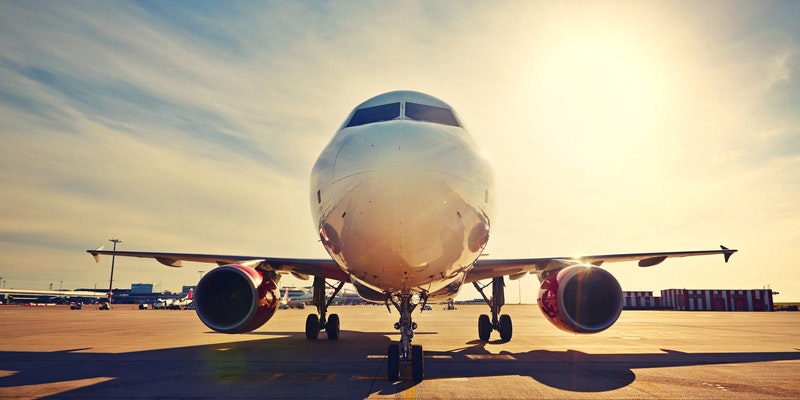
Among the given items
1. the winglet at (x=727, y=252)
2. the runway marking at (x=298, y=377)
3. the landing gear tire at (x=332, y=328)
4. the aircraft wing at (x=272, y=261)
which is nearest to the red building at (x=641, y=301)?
the winglet at (x=727, y=252)

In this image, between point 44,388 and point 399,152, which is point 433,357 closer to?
point 399,152

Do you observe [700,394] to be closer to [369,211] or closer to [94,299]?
[369,211]

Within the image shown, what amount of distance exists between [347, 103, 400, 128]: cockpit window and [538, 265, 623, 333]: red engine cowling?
4.82m

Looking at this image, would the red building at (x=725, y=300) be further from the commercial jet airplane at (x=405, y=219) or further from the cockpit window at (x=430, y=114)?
the cockpit window at (x=430, y=114)

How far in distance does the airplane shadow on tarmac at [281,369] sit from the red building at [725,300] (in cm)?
6046

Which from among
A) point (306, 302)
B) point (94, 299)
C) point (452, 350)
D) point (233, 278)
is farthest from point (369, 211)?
point (94, 299)

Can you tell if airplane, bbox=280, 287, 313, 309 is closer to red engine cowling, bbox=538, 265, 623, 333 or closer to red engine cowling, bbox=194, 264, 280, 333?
red engine cowling, bbox=194, 264, 280, 333

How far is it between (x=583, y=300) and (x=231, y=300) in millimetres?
7087

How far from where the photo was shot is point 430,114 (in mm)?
7027

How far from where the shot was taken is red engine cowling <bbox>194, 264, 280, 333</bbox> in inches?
338

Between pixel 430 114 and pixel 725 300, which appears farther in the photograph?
pixel 725 300

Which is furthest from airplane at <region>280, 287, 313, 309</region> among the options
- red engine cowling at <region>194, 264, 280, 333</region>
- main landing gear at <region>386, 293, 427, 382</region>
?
main landing gear at <region>386, 293, 427, 382</region>

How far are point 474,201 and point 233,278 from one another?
5.44m

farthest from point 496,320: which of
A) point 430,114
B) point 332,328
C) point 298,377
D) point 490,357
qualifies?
point 430,114
